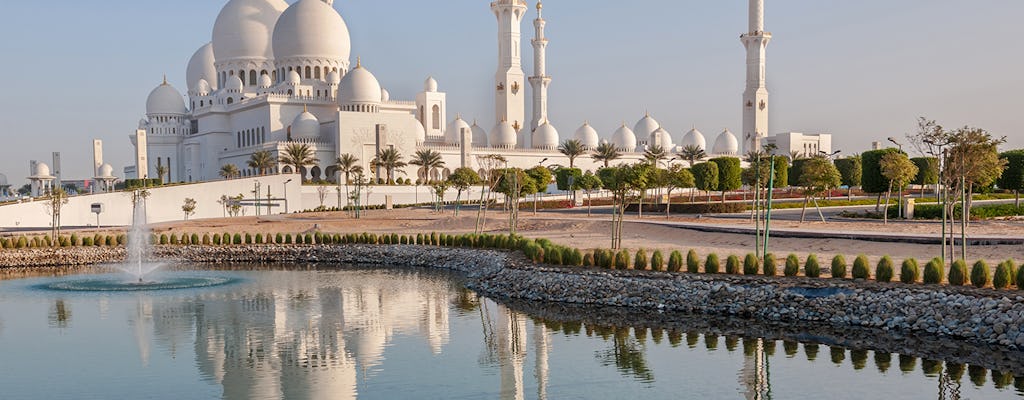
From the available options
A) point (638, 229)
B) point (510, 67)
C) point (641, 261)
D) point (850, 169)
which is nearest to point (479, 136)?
point (510, 67)

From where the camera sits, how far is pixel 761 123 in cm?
9944

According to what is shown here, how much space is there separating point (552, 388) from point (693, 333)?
5.07m

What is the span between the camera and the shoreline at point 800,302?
16844 mm

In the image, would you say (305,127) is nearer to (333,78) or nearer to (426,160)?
(333,78)

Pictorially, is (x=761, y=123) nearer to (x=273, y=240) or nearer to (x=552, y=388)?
(x=273, y=240)

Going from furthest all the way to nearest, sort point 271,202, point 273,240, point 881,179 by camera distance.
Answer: point 271,202 < point 881,179 < point 273,240

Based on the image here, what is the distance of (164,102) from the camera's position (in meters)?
85.8

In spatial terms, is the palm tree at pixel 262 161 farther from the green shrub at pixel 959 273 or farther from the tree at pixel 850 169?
the green shrub at pixel 959 273

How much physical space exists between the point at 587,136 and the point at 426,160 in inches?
1208

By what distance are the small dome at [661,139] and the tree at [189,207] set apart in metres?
58.2

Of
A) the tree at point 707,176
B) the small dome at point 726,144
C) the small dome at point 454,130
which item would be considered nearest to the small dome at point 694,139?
the small dome at point 726,144

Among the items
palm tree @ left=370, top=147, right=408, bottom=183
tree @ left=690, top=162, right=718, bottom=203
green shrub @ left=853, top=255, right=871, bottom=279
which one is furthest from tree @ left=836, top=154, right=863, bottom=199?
green shrub @ left=853, top=255, right=871, bottom=279

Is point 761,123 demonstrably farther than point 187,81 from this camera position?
Yes

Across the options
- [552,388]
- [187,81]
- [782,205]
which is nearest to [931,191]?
[782,205]
